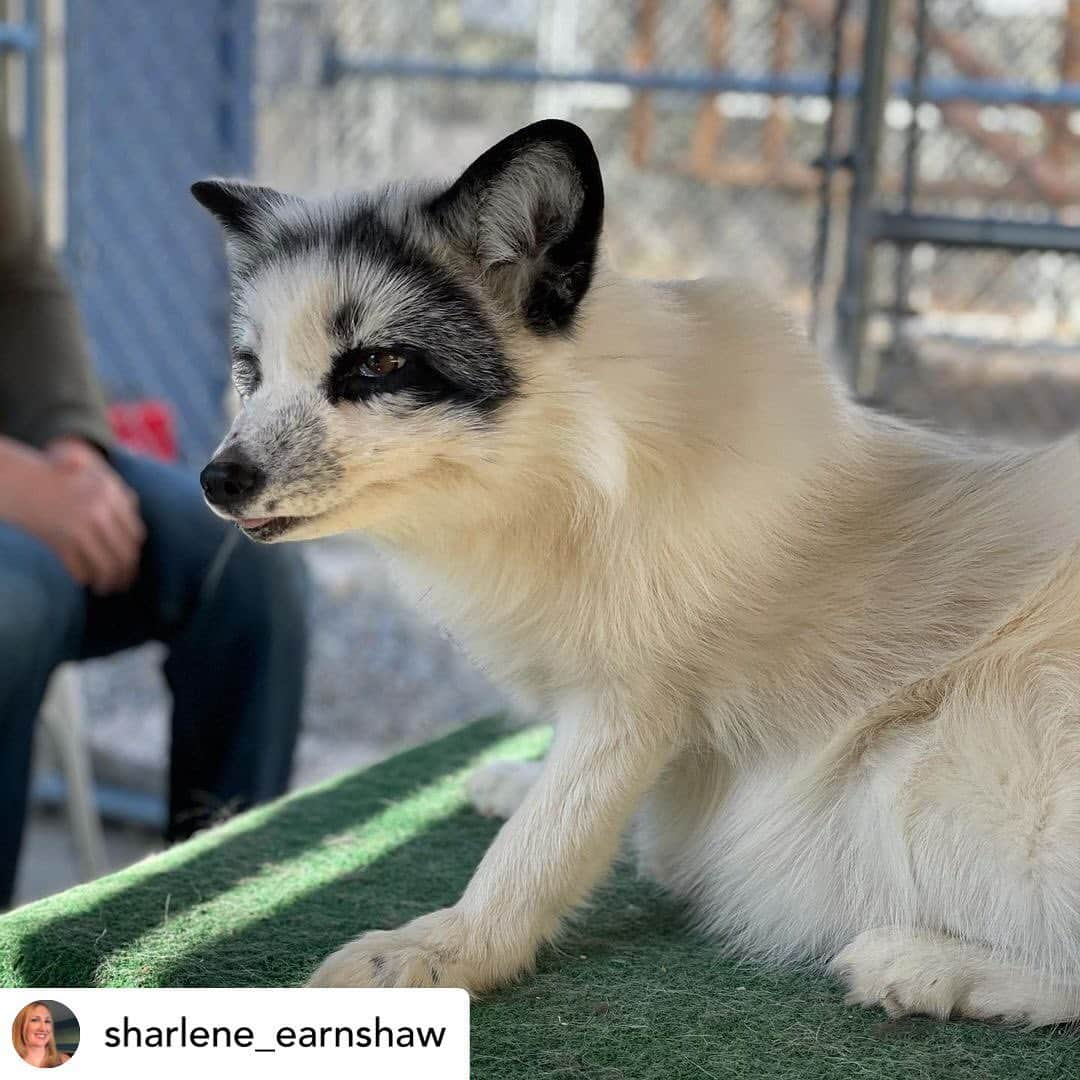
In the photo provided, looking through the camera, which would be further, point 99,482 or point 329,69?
point 329,69

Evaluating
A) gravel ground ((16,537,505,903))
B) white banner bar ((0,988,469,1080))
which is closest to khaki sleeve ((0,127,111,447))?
white banner bar ((0,988,469,1080))

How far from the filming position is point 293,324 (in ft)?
3.81

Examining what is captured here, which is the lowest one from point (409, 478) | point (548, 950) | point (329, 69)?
point (548, 950)

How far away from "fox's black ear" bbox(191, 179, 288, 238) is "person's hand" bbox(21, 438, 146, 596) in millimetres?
816

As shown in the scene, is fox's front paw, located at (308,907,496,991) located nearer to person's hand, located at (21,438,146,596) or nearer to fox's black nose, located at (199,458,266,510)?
fox's black nose, located at (199,458,266,510)

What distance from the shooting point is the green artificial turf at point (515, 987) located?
3.61ft

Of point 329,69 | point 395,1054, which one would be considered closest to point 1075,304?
point 329,69

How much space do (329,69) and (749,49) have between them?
1.24m

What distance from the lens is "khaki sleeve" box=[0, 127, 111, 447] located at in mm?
2271

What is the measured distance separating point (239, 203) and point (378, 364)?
285 mm

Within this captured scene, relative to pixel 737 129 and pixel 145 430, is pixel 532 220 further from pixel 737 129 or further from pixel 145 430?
pixel 737 129

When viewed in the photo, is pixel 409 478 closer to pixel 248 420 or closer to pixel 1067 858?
pixel 248 420

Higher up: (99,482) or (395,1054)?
(99,482)

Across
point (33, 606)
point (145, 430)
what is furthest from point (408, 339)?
point (145, 430)
